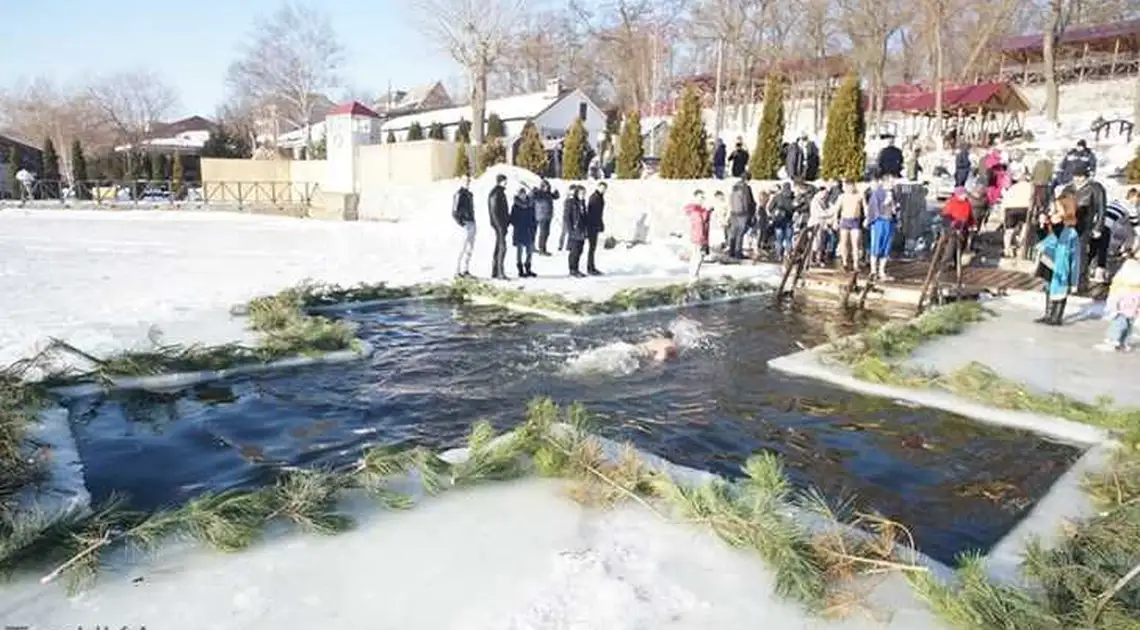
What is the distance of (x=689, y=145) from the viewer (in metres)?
20.1

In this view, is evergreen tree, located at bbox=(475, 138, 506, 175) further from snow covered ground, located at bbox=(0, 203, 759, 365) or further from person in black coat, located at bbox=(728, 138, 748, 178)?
person in black coat, located at bbox=(728, 138, 748, 178)

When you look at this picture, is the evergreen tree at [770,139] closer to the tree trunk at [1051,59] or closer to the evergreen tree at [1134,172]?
the evergreen tree at [1134,172]

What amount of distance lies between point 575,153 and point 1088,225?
1573 cm

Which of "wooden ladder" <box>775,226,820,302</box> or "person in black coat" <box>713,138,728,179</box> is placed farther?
"person in black coat" <box>713,138,728,179</box>

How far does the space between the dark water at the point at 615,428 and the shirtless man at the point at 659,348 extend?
228 mm

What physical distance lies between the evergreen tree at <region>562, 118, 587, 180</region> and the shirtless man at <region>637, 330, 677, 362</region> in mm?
15977

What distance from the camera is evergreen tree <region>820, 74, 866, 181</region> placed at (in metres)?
17.6

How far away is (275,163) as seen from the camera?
133ft

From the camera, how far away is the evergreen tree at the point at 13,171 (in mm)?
39375

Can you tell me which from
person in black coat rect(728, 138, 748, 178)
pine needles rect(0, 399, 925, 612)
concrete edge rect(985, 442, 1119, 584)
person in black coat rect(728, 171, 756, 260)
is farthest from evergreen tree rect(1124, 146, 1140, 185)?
pine needles rect(0, 399, 925, 612)

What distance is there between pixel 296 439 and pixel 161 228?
22.4 meters

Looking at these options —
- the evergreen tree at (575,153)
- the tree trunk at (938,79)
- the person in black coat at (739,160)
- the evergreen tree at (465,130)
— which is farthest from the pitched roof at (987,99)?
the evergreen tree at (465,130)

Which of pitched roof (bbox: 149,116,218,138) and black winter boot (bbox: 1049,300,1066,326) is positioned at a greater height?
pitched roof (bbox: 149,116,218,138)

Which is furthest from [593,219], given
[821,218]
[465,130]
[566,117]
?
[566,117]
